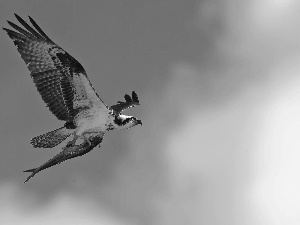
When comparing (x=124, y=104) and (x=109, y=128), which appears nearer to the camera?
(x=109, y=128)

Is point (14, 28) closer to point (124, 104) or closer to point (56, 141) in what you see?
point (56, 141)

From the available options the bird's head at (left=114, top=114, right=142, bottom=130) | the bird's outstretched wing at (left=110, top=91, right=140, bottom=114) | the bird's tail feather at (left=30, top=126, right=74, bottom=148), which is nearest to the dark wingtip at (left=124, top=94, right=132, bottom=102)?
the bird's outstretched wing at (left=110, top=91, right=140, bottom=114)

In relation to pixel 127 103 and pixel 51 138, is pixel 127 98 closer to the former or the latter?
pixel 127 103

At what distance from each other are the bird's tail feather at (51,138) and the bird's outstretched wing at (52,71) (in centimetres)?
79

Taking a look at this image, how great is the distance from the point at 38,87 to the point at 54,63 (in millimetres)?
861

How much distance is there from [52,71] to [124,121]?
2732 millimetres

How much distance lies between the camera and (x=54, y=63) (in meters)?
30.8

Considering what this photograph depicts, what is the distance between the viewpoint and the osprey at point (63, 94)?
30.6 metres

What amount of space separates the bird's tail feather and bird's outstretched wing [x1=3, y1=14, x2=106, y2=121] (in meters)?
0.79

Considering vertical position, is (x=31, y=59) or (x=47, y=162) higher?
(x=31, y=59)

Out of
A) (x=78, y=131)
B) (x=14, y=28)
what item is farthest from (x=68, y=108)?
(x=14, y=28)

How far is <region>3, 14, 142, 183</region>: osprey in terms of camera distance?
100 ft

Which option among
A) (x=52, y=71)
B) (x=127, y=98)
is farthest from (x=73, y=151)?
(x=127, y=98)

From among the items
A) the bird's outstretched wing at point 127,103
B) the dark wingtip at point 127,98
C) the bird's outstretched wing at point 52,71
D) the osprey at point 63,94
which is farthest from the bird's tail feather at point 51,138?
the dark wingtip at point 127,98
